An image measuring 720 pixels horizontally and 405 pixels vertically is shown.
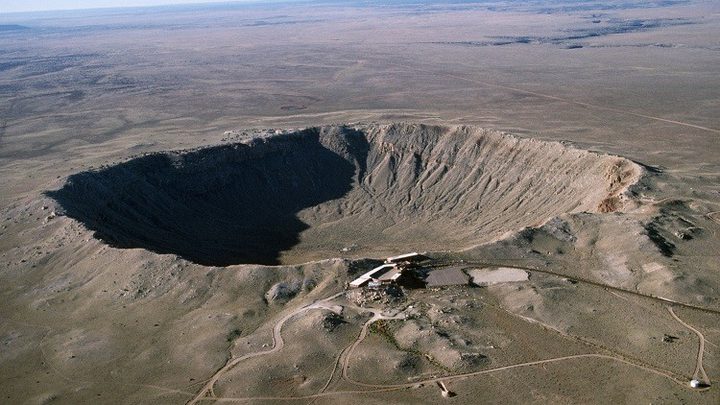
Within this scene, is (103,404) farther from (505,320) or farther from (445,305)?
(505,320)

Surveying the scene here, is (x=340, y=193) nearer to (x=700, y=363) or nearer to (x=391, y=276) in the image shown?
(x=391, y=276)

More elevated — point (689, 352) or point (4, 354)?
point (689, 352)

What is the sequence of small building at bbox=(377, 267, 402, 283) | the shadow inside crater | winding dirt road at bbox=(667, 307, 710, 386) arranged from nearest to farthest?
winding dirt road at bbox=(667, 307, 710, 386) → small building at bbox=(377, 267, 402, 283) → the shadow inside crater

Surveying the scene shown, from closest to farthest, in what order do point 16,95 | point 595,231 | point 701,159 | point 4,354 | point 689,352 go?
1. point 689,352
2. point 4,354
3. point 595,231
4. point 701,159
5. point 16,95

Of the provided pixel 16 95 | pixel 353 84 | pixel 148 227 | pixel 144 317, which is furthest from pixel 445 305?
pixel 16 95

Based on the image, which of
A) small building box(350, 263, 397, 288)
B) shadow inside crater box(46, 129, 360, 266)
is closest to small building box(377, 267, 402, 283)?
small building box(350, 263, 397, 288)

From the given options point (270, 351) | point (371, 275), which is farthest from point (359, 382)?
point (371, 275)

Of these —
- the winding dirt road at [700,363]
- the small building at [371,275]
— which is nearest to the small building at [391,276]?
the small building at [371,275]

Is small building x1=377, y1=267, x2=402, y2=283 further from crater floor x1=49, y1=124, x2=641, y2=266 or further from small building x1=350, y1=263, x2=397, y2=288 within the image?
crater floor x1=49, y1=124, x2=641, y2=266
